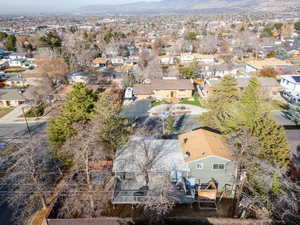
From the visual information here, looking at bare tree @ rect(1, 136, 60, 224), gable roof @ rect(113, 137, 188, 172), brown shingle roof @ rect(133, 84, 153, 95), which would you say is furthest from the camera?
brown shingle roof @ rect(133, 84, 153, 95)

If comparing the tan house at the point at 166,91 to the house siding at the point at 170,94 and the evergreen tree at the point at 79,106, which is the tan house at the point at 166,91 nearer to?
the house siding at the point at 170,94

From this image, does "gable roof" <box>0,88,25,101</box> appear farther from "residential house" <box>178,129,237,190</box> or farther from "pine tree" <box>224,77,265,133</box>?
"pine tree" <box>224,77,265,133</box>

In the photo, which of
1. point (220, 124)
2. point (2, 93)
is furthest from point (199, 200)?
point (2, 93)

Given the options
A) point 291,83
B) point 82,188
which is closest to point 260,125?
point 82,188

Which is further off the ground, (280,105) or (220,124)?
(220,124)

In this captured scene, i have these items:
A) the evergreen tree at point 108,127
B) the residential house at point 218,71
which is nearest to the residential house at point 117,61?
the residential house at point 218,71

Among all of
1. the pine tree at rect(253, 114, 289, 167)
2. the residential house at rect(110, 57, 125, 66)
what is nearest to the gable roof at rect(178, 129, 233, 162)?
the pine tree at rect(253, 114, 289, 167)

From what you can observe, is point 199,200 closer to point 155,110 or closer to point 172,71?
point 155,110
